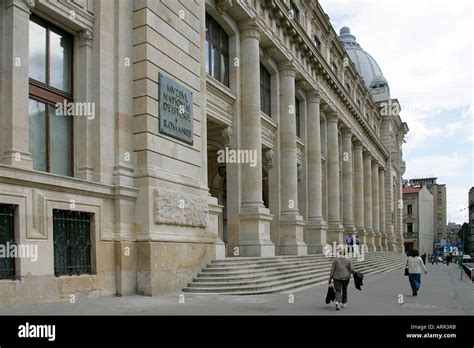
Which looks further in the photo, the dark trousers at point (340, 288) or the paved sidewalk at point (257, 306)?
the dark trousers at point (340, 288)

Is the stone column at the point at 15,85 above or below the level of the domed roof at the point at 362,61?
below

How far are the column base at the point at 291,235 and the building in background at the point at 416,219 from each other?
260 ft

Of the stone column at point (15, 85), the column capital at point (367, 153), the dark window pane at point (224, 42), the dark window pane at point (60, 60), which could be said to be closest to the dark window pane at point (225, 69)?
the dark window pane at point (224, 42)

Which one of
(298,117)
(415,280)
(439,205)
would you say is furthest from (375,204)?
(439,205)

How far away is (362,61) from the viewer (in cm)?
7688

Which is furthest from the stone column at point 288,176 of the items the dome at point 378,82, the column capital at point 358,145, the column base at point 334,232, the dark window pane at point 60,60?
the dome at point 378,82

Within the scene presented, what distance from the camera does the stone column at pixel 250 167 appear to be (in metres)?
23.4

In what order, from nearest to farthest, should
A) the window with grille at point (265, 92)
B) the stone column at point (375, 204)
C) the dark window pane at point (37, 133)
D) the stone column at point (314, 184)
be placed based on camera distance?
the dark window pane at point (37, 133)
the window with grille at point (265, 92)
the stone column at point (314, 184)
the stone column at point (375, 204)

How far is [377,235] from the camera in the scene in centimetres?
5291

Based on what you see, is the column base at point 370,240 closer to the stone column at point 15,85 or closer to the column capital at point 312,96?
the column capital at point 312,96

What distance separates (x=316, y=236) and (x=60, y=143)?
2129 cm

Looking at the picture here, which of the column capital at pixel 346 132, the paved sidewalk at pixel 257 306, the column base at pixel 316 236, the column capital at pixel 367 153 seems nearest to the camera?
the paved sidewalk at pixel 257 306

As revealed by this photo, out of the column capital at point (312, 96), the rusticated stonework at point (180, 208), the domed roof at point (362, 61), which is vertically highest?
the domed roof at point (362, 61)
